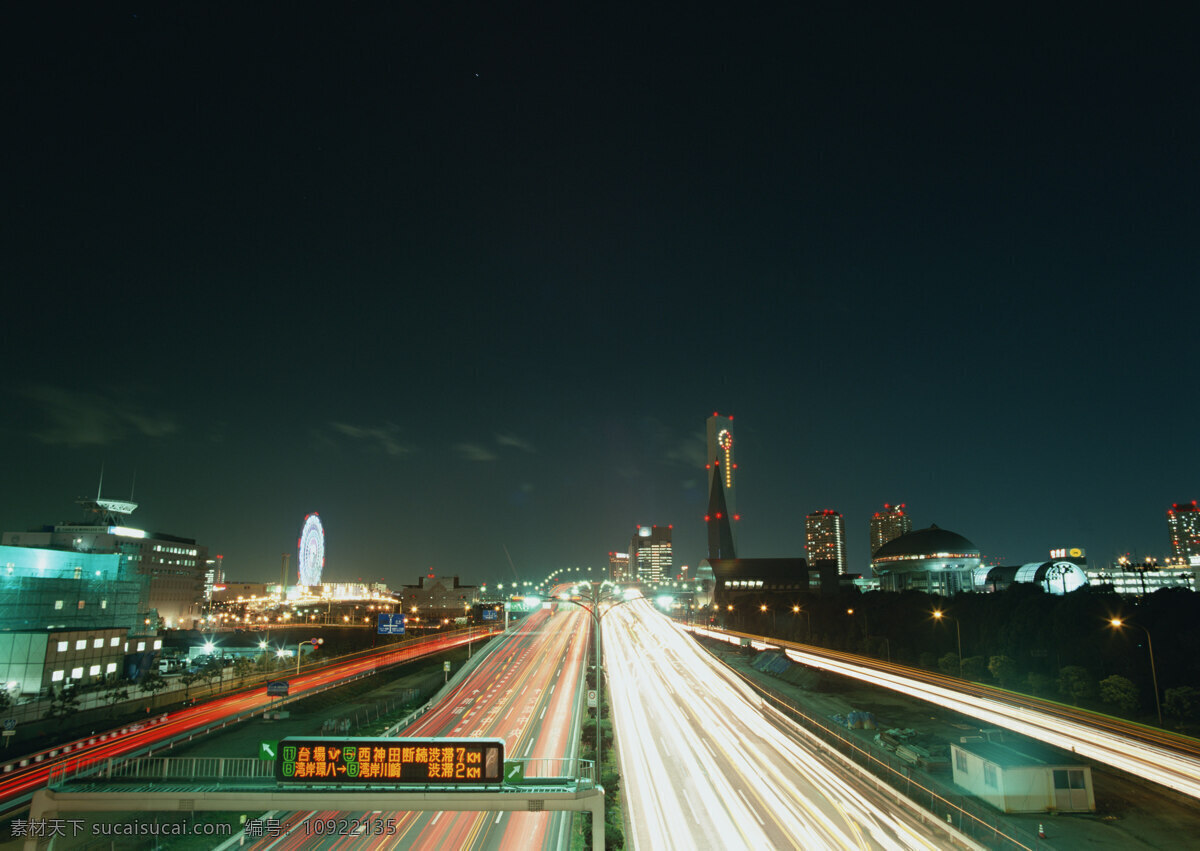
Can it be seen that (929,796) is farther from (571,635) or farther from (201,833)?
(571,635)

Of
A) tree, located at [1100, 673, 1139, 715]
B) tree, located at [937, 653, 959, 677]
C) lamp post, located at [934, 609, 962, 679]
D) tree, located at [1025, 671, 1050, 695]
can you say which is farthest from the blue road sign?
tree, located at [1100, 673, 1139, 715]

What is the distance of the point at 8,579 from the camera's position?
Result: 66500 mm

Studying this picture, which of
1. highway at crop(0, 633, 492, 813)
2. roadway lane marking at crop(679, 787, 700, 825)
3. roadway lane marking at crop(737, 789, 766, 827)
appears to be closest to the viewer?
roadway lane marking at crop(737, 789, 766, 827)

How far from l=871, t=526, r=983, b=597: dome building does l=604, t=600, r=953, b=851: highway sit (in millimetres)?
121933

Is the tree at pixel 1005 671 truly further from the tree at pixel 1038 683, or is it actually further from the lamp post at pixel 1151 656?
the lamp post at pixel 1151 656

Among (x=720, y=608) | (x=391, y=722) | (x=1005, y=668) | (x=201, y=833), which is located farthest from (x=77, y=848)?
(x=720, y=608)

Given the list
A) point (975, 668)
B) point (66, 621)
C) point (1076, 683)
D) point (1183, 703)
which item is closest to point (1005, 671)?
point (975, 668)

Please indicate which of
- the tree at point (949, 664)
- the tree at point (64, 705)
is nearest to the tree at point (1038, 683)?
the tree at point (949, 664)

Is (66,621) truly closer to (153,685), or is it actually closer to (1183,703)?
(153,685)

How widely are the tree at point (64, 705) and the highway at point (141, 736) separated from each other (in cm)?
652

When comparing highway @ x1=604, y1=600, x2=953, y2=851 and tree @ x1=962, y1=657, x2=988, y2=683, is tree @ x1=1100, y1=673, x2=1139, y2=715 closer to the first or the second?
tree @ x1=962, y1=657, x2=988, y2=683

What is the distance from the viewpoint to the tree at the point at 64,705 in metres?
48.7

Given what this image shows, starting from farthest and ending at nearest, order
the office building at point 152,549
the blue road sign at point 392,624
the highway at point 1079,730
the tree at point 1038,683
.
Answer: the office building at point 152,549 → the blue road sign at point 392,624 → the tree at point 1038,683 → the highway at point 1079,730

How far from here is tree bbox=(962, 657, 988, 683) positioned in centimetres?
5994
